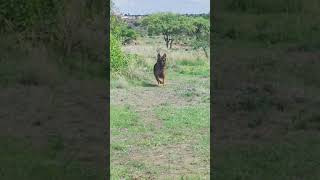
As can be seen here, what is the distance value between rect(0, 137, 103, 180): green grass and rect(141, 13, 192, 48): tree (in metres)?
16.3

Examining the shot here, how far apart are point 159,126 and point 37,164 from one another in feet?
9.17

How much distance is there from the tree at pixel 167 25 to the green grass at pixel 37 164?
53.4ft

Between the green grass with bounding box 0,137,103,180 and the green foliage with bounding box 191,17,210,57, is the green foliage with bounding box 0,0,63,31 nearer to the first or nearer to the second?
the green grass with bounding box 0,137,103,180

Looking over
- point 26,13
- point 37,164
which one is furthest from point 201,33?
point 37,164

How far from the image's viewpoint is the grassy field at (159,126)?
670 cm

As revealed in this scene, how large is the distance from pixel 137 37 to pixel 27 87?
38.9 feet
